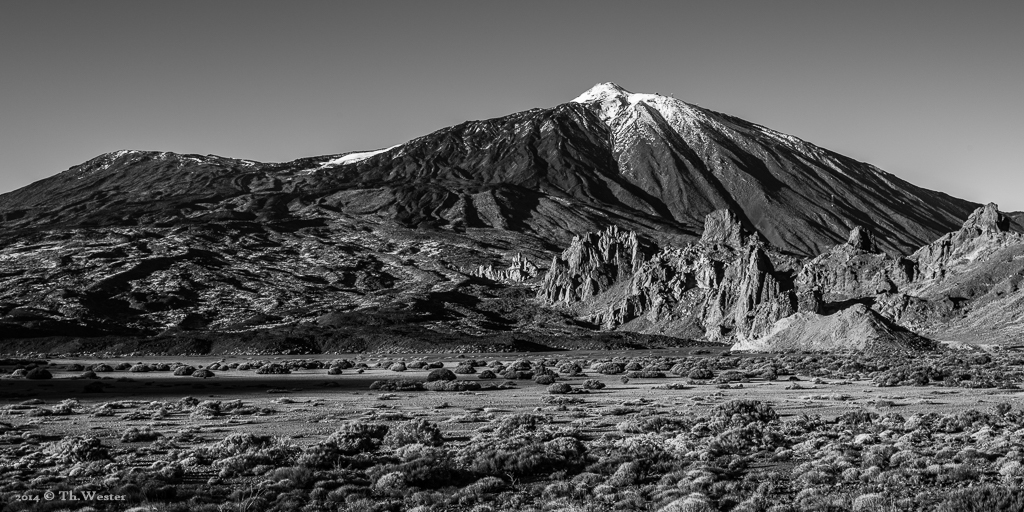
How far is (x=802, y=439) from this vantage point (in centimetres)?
2262

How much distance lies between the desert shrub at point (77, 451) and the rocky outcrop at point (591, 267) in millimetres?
154309

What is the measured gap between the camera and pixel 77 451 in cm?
1978

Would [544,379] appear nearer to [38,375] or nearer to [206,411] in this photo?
[206,411]

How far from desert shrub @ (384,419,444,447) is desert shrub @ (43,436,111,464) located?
25.0 feet

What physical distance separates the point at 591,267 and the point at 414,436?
159731 millimetres

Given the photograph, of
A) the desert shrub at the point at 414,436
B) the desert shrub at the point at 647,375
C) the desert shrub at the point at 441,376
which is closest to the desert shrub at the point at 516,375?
the desert shrub at the point at 441,376

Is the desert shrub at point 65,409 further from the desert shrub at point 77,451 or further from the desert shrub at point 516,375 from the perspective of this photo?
the desert shrub at point 516,375

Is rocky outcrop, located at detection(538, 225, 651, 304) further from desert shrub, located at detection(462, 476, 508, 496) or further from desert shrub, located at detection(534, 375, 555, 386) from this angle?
desert shrub, located at detection(462, 476, 508, 496)

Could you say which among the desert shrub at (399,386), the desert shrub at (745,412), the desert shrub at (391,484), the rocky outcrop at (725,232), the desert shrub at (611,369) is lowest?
the desert shrub at (611,369)

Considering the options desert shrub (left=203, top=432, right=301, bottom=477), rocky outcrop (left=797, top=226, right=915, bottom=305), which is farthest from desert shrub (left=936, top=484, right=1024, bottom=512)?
rocky outcrop (left=797, top=226, right=915, bottom=305)

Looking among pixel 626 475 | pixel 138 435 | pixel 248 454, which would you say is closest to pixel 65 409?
pixel 138 435

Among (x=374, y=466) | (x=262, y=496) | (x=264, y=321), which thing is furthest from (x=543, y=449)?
(x=264, y=321)

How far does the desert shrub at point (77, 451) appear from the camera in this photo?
19.5 meters

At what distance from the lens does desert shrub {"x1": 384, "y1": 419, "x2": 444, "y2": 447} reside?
22531mm
